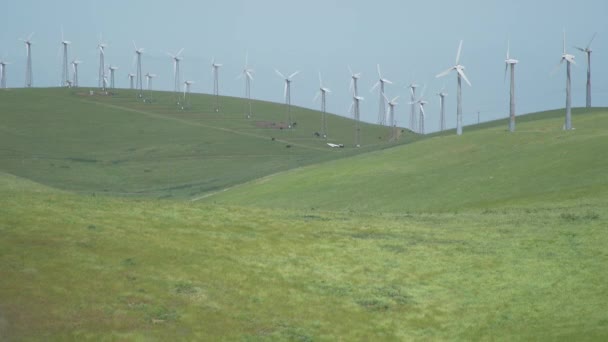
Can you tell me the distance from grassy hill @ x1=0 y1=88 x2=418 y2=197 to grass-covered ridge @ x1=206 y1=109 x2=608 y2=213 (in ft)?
42.4

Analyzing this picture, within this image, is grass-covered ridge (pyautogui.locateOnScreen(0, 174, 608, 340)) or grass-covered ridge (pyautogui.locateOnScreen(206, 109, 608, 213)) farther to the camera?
grass-covered ridge (pyautogui.locateOnScreen(206, 109, 608, 213))

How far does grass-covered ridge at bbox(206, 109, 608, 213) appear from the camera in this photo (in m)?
53.1

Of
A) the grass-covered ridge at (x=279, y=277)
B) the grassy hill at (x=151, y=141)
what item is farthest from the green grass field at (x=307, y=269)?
the grassy hill at (x=151, y=141)

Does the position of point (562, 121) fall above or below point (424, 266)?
above

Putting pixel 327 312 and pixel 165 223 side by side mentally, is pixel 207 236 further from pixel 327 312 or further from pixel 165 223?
pixel 327 312

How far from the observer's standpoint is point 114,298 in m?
23.2

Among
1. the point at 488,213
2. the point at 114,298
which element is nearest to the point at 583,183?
the point at 488,213

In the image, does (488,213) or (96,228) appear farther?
(488,213)

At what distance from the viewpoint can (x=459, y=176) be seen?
204ft

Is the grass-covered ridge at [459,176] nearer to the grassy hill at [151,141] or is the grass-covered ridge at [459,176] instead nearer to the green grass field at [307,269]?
the green grass field at [307,269]

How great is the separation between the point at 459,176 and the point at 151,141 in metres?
79.6

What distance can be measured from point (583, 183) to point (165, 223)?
26680mm

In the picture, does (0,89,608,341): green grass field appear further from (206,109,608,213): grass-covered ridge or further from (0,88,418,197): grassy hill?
(0,88,418,197): grassy hill

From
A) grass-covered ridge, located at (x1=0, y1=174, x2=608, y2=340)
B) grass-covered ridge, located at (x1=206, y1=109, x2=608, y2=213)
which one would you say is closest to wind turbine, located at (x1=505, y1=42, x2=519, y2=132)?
grass-covered ridge, located at (x1=206, y1=109, x2=608, y2=213)
